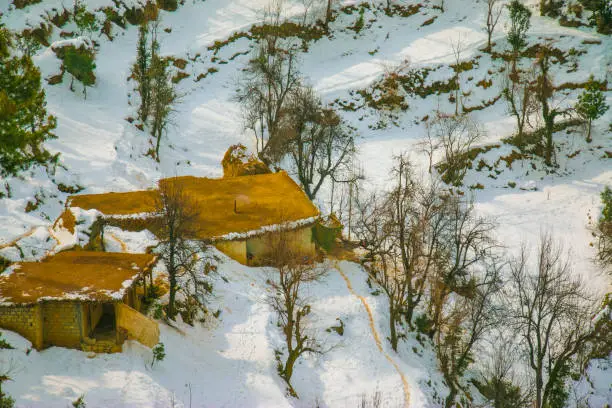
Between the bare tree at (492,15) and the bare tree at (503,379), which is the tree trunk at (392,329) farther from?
the bare tree at (492,15)

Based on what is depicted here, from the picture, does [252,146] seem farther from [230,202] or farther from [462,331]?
[462,331]

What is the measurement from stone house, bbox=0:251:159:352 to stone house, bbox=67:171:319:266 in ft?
21.7

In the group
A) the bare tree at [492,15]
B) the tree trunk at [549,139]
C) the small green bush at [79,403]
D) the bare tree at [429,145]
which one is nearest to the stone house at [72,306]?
the small green bush at [79,403]

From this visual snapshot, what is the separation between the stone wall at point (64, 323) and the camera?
1753 centimetres

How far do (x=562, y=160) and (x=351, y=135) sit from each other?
61.1 feet

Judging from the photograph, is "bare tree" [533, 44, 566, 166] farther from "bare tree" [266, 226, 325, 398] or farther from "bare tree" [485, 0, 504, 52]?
"bare tree" [266, 226, 325, 398]

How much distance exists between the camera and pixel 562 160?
43.1 m

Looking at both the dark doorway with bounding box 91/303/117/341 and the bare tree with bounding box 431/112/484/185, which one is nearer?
the dark doorway with bounding box 91/303/117/341

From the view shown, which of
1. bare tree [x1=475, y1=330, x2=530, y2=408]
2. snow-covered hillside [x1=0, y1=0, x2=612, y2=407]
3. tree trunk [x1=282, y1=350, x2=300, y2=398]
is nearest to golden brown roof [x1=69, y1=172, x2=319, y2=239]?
snow-covered hillside [x1=0, y1=0, x2=612, y2=407]

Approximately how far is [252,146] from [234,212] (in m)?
15.8

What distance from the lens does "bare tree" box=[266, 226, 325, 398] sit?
66.1ft

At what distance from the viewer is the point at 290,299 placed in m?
21.0

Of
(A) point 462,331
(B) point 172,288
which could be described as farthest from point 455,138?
(B) point 172,288

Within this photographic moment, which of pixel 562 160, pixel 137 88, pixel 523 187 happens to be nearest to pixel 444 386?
pixel 523 187
